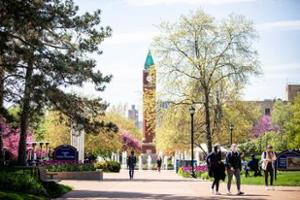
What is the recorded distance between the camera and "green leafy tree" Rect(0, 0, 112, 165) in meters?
20.6

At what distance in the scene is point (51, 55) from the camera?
21125 mm

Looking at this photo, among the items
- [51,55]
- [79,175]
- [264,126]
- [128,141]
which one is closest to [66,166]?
[79,175]

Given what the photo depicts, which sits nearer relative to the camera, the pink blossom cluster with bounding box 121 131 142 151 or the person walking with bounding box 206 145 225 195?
the person walking with bounding box 206 145 225 195

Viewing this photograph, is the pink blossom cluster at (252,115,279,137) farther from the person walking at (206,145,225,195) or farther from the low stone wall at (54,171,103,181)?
the person walking at (206,145,225,195)

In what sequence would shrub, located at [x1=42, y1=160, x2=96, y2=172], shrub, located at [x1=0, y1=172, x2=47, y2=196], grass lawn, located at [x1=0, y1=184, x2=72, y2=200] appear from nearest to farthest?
grass lawn, located at [x1=0, y1=184, x2=72, y2=200] < shrub, located at [x1=0, y1=172, x2=47, y2=196] < shrub, located at [x1=42, y1=160, x2=96, y2=172]

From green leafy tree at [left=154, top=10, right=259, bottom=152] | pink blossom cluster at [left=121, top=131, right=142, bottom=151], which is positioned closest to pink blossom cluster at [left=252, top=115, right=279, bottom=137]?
pink blossom cluster at [left=121, top=131, right=142, bottom=151]

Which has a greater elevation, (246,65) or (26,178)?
(246,65)

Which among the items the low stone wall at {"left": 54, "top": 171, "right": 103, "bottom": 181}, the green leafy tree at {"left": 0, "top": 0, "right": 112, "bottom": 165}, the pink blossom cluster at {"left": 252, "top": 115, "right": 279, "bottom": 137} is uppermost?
the pink blossom cluster at {"left": 252, "top": 115, "right": 279, "bottom": 137}

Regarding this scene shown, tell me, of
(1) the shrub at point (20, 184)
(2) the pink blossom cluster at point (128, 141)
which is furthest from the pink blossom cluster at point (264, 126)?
(1) the shrub at point (20, 184)

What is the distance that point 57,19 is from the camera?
71.7 ft

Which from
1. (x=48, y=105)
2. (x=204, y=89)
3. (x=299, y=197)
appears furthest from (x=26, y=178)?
(x=204, y=89)

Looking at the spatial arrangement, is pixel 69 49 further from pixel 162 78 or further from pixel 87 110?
pixel 162 78

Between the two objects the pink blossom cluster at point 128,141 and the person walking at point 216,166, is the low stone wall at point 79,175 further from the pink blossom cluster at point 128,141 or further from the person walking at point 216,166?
the pink blossom cluster at point 128,141

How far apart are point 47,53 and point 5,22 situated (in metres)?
1.73
